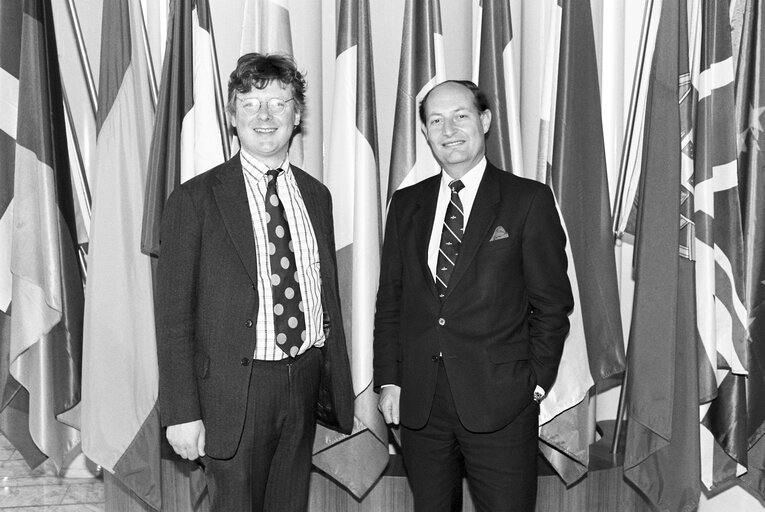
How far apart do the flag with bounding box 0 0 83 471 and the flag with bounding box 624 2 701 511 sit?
2039mm

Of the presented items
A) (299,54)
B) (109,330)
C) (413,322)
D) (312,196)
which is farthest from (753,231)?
(109,330)

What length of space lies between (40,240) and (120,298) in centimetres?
35

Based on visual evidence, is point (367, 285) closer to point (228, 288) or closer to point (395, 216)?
point (395, 216)

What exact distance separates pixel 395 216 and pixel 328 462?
1004 mm

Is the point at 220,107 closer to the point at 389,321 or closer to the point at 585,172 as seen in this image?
the point at 389,321

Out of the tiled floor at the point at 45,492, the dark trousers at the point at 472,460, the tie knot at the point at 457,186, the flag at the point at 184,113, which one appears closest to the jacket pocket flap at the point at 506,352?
the dark trousers at the point at 472,460

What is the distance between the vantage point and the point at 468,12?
114 inches

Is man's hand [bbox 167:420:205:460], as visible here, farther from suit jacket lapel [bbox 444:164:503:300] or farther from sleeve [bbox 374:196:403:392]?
suit jacket lapel [bbox 444:164:503:300]

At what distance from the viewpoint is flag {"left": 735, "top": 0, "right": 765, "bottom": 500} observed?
8.05 ft

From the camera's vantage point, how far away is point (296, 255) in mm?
1896

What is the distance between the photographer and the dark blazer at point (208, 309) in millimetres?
1777

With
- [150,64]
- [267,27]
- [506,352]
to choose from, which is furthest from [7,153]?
[506,352]

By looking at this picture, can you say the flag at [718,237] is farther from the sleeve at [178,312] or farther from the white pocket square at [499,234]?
the sleeve at [178,312]

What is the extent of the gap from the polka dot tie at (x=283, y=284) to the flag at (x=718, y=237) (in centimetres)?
147
